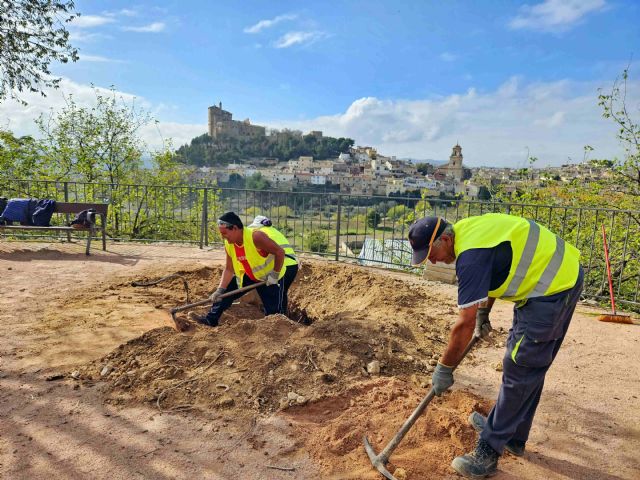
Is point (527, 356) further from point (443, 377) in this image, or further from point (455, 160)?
point (455, 160)

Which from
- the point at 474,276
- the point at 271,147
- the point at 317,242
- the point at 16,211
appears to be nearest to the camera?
the point at 474,276

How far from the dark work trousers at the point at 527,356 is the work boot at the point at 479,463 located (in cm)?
6

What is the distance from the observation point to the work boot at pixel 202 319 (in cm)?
520

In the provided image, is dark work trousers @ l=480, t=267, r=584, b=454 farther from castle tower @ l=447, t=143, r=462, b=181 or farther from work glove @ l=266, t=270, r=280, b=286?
castle tower @ l=447, t=143, r=462, b=181

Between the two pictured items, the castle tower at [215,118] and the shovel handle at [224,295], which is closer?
the shovel handle at [224,295]

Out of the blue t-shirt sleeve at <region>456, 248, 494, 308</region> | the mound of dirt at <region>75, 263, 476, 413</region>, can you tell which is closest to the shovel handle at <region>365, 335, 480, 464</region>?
the blue t-shirt sleeve at <region>456, 248, 494, 308</region>

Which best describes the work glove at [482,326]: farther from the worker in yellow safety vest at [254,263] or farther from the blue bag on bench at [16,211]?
the blue bag on bench at [16,211]

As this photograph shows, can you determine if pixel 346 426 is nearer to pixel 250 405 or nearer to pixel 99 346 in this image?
pixel 250 405

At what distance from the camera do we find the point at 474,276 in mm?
2346

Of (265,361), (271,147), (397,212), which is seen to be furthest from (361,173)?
(265,361)

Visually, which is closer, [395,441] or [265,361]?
[395,441]

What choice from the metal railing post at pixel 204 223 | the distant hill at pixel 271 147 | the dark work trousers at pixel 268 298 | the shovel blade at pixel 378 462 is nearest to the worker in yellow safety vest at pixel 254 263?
the dark work trousers at pixel 268 298

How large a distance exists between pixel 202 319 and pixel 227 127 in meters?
105

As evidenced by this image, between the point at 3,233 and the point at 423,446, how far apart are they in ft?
36.1
